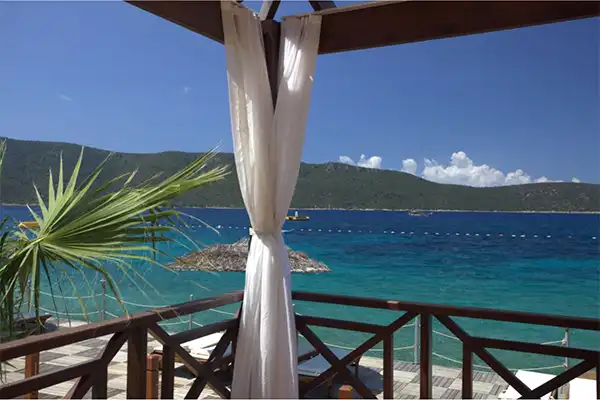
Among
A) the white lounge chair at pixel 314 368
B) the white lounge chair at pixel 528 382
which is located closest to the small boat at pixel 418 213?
the white lounge chair at pixel 528 382

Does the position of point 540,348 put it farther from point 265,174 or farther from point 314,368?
point 314,368

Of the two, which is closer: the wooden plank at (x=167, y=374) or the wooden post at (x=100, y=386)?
the wooden post at (x=100, y=386)

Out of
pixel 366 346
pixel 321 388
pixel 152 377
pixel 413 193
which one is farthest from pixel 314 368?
pixel 413 193

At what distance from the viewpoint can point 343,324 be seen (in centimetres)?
284

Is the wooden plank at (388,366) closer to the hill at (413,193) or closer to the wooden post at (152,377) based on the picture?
the wooden post at (152,377)

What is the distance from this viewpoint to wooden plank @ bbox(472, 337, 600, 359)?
228 centimetres

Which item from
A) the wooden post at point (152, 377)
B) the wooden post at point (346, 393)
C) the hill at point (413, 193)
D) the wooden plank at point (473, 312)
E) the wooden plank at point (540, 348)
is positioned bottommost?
the wooden post at point (152, 377)

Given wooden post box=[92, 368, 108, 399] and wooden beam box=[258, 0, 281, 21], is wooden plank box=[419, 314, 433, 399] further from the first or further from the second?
wooden beam box=[258, 0, 281, 21]

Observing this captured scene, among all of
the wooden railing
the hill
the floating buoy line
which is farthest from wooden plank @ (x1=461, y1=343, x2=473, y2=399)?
the floating buoy line

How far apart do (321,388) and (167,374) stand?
2.75 m

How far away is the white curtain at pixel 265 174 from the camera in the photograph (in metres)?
2.56

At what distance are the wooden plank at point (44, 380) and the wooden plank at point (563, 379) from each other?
1.84 metres

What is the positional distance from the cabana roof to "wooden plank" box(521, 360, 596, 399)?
58.8 inches

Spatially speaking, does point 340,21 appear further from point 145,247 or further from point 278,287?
point 145,247
